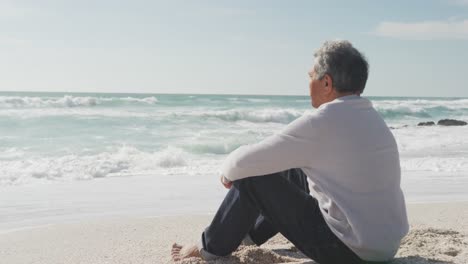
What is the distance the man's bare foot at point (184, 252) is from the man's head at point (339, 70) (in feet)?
3.67

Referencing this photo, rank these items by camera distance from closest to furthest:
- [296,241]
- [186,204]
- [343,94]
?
[343,94]
[296,241]
[186,204]

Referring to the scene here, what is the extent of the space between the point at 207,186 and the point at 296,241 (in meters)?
4.25

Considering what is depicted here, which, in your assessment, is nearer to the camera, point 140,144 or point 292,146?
point 292,146

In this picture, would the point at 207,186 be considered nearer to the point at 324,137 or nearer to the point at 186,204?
the point at 186,204

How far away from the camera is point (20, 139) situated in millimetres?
14000

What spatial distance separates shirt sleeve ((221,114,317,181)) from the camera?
215 cm

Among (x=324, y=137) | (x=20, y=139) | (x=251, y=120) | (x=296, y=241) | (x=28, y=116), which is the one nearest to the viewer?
(x=324, y=137)

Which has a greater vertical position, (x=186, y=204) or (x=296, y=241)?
(x=296, y=241)

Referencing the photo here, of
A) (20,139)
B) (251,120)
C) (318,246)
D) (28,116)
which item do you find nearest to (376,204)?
(318,246)

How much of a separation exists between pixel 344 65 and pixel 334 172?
1.51ft

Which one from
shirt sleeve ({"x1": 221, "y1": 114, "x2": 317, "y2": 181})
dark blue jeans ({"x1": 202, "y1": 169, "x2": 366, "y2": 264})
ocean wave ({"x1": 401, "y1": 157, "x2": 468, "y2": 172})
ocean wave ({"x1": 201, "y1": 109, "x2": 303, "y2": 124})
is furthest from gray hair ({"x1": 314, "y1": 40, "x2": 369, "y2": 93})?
ocean wave ({"x1": 201, "y1": 109, "x2": 303, "y2": 124})

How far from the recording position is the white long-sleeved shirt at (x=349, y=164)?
7.10 ft

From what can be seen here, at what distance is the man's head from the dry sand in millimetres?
987

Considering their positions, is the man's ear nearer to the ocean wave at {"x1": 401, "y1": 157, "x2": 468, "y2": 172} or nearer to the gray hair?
the gray hair
